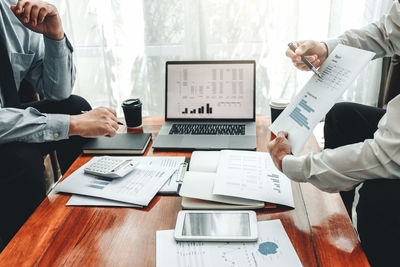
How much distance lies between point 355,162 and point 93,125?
76 cm

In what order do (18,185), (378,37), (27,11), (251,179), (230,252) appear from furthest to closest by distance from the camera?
(378,37), (27,11), (18,185), (251,179), (230,252)

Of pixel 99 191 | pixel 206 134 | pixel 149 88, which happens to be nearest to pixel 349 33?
pixel 206 134

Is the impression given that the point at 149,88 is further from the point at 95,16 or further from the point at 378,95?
the point at 378,95

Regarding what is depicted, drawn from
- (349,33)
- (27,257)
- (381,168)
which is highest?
(349,33)

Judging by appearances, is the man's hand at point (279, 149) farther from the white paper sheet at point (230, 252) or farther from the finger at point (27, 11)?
the finger at point (27, 11)

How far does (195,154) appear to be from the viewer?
43.3 inches

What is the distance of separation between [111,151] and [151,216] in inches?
16.0

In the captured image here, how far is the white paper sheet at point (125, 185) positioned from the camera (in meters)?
0.90

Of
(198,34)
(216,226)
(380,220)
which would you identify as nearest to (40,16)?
(216,226)

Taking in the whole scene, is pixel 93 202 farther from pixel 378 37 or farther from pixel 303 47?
pixel 378 37

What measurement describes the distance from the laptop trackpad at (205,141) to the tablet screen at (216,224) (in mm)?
400

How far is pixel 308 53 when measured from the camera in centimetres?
116

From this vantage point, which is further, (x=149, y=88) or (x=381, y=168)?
(x=149, y=88)

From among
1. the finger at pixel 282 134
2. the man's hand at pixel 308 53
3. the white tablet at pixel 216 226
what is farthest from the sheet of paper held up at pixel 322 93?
the white tablet at pixel 216 226
